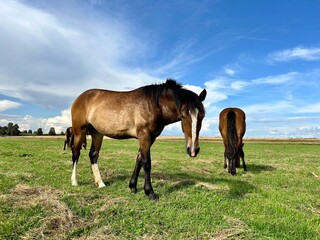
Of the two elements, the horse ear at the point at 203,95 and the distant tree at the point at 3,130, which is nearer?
→ the horse ear at the point at 203,95

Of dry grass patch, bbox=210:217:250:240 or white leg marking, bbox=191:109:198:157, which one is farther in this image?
white leg marking, bbox=191:109:198:157

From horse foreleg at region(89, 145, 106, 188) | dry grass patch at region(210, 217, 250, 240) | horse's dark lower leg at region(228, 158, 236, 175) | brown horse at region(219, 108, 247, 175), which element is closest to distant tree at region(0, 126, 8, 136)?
brown horse at region(219, 108, 247, 175)

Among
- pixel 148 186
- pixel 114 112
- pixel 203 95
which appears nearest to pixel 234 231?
pixel 148 186

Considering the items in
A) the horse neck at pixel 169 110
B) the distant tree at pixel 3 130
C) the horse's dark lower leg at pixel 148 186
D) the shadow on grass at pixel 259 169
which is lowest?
the shadow on grass at pixel 259 169

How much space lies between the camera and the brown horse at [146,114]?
5590 millimetres

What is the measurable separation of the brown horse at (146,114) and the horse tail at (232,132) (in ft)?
14.6

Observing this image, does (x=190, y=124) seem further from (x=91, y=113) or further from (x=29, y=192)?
(x=29, y=192)

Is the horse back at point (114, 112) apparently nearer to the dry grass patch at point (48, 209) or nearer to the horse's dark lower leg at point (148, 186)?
the horse's dark lower leg at point (148, 186)

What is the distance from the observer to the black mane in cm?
560

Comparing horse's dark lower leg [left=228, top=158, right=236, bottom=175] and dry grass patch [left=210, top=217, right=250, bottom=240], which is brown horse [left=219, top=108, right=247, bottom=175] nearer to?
horse's dark lower leg [left=228, top=158, right=236, bottom=175]

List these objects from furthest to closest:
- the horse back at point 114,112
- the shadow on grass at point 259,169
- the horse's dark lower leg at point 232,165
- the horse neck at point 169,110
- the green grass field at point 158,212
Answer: the shadow on grass at point 259,169
the horse's dark lower leg at point 232,165
the horse back at point 114,112
the horse neck at point 169,110
the green grass field at point 158,212

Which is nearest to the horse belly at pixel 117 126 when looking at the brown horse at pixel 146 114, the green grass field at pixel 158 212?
the brown horse at pixel 146 114

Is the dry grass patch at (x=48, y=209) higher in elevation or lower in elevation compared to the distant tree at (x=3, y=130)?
lower

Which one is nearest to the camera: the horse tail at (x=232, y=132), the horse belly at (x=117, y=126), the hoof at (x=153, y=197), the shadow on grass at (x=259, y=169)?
the hoof at (x=153, y=197)
